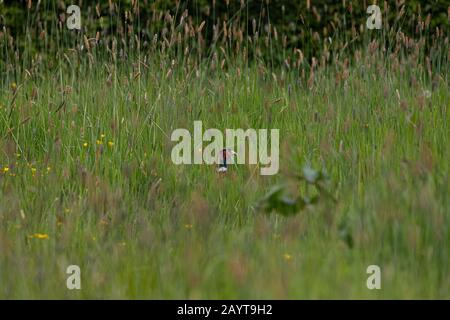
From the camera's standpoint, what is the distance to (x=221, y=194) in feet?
14.6

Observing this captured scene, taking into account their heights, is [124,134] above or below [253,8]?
below

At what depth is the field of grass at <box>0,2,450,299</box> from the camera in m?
3.33

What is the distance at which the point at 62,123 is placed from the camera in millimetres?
5258

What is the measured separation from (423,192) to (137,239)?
4.11ft

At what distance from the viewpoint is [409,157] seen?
4449 mm

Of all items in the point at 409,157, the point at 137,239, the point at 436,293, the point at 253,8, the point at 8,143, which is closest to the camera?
the point at 436,293

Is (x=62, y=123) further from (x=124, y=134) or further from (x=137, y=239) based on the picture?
(x=137, y=239)

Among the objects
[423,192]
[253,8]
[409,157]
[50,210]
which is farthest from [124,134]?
[253,8]

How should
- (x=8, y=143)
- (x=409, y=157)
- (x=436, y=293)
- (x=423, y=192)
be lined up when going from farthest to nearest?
(x=8, y=143) → (x=409, y=157) → (x=423, y=192) → (x=436, y=293)

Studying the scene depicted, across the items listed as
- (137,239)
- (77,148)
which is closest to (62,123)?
(77,148)

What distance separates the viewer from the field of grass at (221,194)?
3.33m

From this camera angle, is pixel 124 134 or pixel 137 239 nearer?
pixel 137 239
